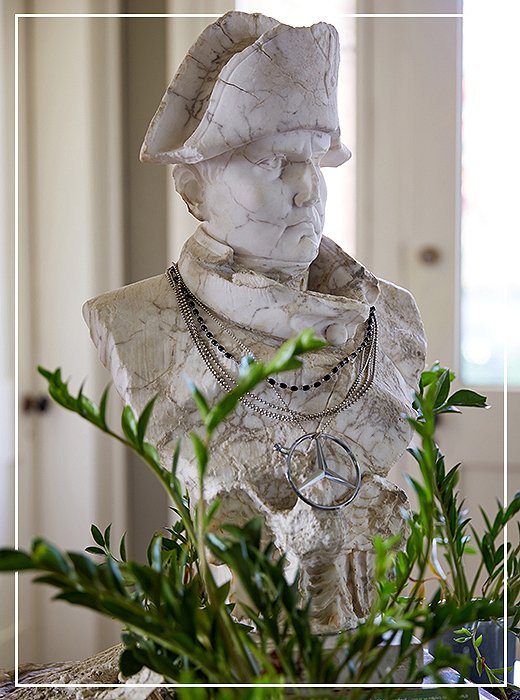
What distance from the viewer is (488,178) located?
118 cm

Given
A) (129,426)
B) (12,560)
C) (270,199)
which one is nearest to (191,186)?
(270,199)

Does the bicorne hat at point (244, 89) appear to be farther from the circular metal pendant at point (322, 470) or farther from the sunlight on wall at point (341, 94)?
the circular metal pendant at point (322, 470)

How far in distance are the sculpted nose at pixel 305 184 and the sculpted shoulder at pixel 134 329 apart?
172 millimetres

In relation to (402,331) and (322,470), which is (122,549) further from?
(402,331)

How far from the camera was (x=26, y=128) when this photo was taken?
117cm

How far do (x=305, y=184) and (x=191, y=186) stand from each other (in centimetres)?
13

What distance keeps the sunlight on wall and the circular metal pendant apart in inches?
8.8

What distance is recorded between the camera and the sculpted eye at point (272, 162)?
1082 mm

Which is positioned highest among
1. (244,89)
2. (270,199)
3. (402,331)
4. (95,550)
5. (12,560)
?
(244,89)

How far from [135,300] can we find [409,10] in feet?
1.40

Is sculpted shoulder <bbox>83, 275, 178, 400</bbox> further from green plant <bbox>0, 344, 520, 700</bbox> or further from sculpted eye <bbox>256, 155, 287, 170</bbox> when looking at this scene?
green plant <bbox>0, 344, 520, 700</bbox>

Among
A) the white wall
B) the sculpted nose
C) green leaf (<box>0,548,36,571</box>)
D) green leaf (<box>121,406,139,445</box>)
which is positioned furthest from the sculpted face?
green leaf (<box>0,548,36,571</box>)

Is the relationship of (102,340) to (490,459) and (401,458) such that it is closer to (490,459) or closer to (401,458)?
(401,458)

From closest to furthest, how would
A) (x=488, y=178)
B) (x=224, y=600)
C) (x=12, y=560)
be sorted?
(x=12, y=560)
(x=224, y=600)
(x=488, y=178)
